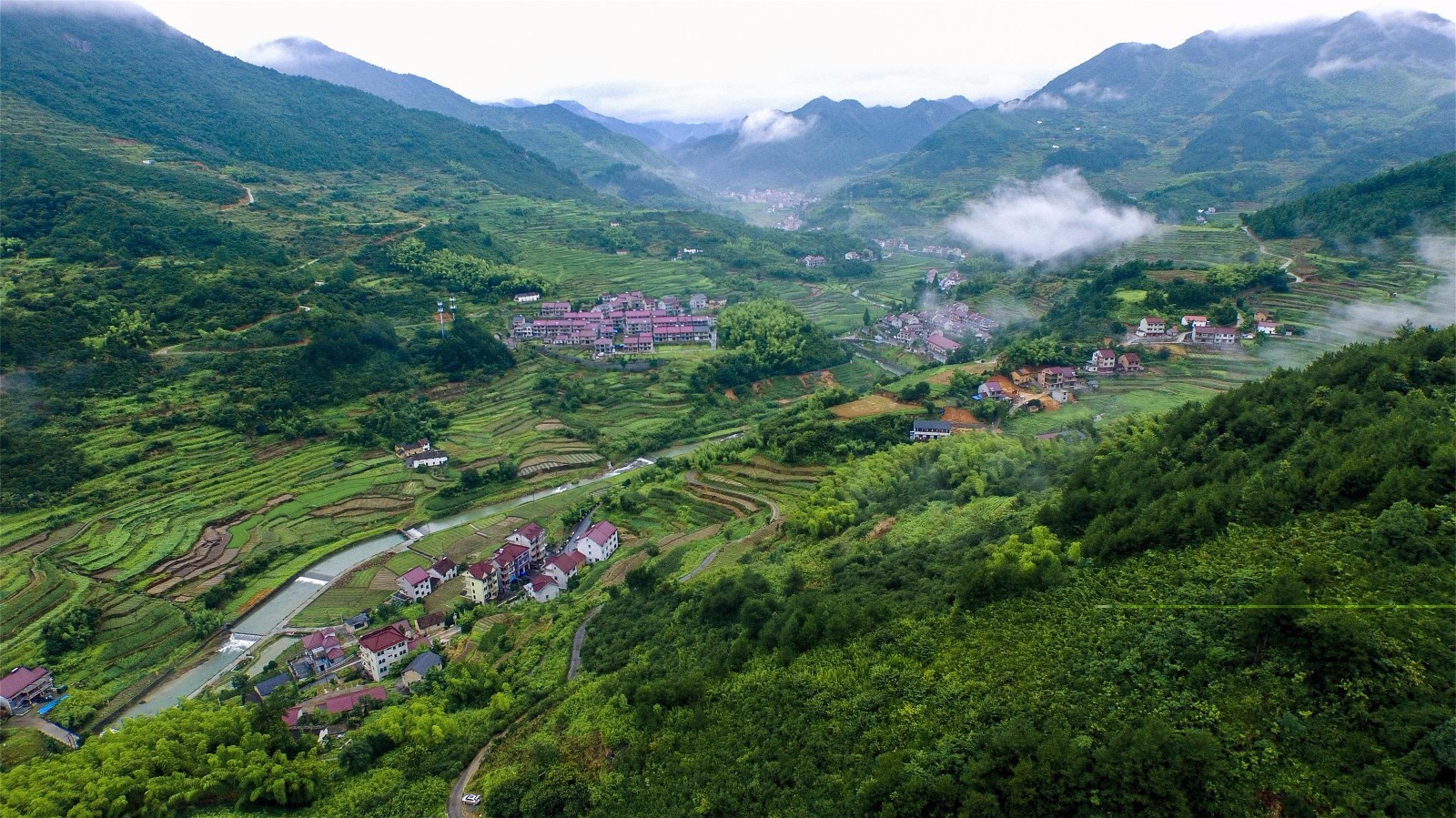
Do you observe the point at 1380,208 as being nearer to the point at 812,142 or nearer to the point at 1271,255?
the point at 1271,255

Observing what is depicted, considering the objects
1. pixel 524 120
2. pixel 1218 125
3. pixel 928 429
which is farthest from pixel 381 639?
pixel 524 120

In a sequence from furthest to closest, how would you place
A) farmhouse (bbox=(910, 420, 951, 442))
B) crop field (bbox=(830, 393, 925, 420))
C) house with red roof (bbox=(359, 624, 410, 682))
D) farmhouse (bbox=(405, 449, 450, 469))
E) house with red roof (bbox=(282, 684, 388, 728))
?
farmhouse (bbox=(405, 449, 450, 469)) → crop field (bbox=(830, 393, 925, 420)) → farmhouse (bbox=(910, 420, 951, 442)) → house with red roof (bbox=(359, 624, 410, 682)) → house with red roof (bbox=(282, 684, 388, 728))

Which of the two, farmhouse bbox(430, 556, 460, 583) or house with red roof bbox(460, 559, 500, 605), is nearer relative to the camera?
house with red roof bbox(460, 559, 500, 605)

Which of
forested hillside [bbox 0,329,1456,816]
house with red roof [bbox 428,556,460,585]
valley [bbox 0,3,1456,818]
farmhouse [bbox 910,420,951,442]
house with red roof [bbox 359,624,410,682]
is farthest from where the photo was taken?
farmhouse [bbox 910,420,951,442]

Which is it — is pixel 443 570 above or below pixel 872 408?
below

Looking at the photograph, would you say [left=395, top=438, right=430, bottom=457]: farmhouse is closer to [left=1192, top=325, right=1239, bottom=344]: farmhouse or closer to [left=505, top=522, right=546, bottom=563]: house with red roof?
[left=505, top=522, right=546, bottom=563]: house with red roof

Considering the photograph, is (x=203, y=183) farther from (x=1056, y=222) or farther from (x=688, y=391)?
(x=1056, y=222)

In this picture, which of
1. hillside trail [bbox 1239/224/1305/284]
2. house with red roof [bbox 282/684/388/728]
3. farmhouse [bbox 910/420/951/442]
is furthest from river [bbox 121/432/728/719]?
hillside trail [bbox 1239/224/1305/284]

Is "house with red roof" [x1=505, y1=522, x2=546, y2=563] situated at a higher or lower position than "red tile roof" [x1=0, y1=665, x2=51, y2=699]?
higher
